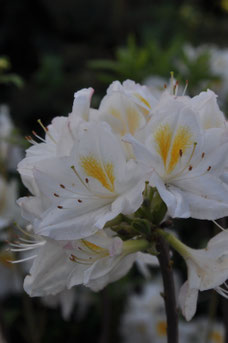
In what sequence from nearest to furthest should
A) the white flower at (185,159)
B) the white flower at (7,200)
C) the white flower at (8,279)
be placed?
the white flower at (185,159)
the white flower at (7,200)
the white flower at (8,279)

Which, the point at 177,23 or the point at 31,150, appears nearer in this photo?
the point at 31,150

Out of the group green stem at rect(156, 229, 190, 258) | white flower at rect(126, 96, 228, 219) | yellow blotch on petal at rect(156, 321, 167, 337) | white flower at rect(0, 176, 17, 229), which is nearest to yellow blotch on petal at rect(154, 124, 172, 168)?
white flower at rect(126, 96, 228, 219)

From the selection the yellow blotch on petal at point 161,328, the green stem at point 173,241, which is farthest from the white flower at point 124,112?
the yellow blotch on petal at point 161,328

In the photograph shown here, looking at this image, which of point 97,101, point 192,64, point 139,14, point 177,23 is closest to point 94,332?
point 97,101

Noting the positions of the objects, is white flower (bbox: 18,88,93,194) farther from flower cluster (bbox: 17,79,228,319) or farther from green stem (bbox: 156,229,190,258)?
green stem (bbox: 156,229,190,258)

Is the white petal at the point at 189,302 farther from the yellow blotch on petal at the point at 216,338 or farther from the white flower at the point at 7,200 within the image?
the yellow blotch on petal at the point at 216,338

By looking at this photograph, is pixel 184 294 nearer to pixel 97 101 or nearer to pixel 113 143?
pixel 113 143
